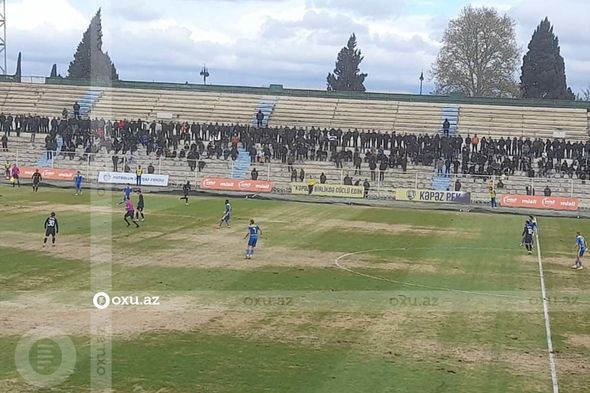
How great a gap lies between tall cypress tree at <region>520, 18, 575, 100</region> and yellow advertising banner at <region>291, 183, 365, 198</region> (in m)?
51.1

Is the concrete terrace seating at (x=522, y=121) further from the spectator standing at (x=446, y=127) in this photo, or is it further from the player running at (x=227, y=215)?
the player running at (x=227, y=215)

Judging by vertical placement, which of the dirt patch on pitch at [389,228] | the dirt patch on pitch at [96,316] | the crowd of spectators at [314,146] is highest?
the crowd of spectators at [314,146]

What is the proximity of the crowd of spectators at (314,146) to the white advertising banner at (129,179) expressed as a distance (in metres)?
1.44

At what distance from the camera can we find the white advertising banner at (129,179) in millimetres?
66625

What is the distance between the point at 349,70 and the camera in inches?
5143

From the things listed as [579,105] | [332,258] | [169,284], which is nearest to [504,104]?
[579,105]

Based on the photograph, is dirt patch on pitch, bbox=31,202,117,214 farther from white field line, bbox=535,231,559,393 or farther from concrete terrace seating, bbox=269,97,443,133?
concrete terrace seating, bbox=269,97,443,133

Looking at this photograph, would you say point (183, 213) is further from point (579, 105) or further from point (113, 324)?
point (579, 105)

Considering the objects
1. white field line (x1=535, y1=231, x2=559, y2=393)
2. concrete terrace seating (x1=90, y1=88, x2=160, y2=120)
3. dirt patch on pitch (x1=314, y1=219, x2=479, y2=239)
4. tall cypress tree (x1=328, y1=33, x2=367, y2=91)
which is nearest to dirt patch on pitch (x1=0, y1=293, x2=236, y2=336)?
white field line (x1=535, y1=231, x2=559, y2=393)

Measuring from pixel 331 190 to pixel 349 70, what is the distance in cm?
6864

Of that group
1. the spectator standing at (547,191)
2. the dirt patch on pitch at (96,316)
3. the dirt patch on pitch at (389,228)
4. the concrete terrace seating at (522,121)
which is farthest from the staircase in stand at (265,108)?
the dirt patch on pitch at (96,316)

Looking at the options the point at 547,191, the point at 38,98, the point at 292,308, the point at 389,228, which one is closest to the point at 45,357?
the point at 292,308

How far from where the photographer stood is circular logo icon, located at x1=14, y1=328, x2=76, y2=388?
17.6 m

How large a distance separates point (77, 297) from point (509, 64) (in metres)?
93.8
